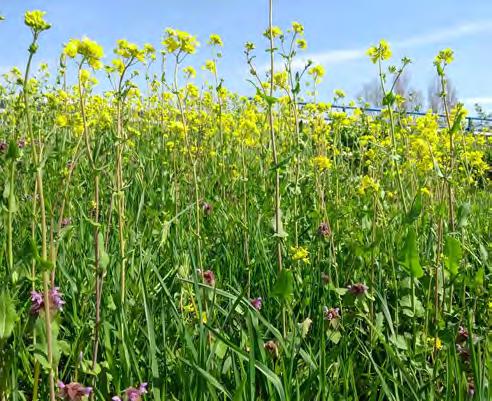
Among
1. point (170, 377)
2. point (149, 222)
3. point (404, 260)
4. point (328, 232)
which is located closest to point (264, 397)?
point (170, 377)

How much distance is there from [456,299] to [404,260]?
811 millimetres

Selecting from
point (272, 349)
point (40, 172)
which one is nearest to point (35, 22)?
point (40, 172)

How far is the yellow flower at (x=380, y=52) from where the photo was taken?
2508 mm

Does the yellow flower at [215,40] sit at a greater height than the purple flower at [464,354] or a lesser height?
greater

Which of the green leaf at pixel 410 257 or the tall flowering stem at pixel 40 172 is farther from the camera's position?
the green leaf at pixel 410 257

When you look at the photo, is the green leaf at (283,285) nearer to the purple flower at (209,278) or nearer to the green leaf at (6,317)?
the purple flower at (209,278)

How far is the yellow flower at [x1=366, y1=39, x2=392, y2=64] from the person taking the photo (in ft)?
8.23

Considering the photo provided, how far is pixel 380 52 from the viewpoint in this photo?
2520 mm

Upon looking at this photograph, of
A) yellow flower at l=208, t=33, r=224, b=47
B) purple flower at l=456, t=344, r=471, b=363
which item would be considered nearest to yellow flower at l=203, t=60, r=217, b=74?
yellow flower at l=208, t=33, r=224, b=47

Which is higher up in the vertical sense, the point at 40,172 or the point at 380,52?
the point at 380,52

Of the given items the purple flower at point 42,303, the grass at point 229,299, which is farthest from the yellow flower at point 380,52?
the purple flower at point 42,303

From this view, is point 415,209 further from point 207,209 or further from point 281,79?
point 207,209

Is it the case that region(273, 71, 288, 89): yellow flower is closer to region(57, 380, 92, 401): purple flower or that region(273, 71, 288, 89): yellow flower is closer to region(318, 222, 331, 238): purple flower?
region(318, 222, 331, 238): purple flower

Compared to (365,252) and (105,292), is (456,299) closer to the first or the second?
(365,252)
